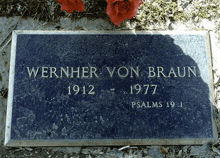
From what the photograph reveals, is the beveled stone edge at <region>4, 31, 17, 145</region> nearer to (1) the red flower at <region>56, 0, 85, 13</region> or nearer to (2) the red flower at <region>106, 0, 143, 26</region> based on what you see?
(1) the red flower at <region>56, 0, 85, 13</region>

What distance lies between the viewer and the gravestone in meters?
1.85

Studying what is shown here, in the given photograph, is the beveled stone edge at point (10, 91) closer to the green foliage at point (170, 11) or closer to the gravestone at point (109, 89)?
the gravestone at point (109, 89)

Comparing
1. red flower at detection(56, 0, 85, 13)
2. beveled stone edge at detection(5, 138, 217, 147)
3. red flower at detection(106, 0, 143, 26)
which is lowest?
beveled stone edge at detection(5, 138, 217, 147)

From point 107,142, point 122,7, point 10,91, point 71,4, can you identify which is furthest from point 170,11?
point 10,91

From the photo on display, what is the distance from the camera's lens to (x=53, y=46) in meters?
2.00

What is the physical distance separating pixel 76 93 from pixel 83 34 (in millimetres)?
553

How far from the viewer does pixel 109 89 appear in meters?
1.93

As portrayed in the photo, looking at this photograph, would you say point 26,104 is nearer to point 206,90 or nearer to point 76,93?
point 76,93

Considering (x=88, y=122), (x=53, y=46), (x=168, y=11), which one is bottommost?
(x=88, y=122)

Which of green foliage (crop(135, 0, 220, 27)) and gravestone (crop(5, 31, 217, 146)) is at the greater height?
green foliage (crop(135, 0, 220, 27))

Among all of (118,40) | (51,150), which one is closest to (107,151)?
(51,150)

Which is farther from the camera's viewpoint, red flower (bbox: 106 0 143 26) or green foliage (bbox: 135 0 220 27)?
green foliage (bbox: 135 0 220 27)

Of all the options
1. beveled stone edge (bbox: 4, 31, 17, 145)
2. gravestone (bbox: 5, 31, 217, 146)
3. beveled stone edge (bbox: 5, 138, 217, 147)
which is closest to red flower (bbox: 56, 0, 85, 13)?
gravestone (bbox: 5, 31, 217, 146)

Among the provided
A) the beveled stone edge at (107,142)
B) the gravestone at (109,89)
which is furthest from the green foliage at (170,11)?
the beveled stone edge at (107,142)
